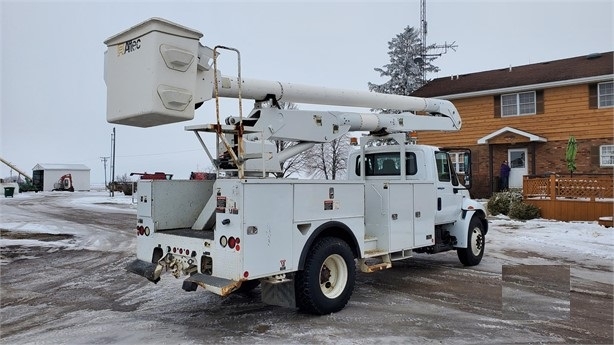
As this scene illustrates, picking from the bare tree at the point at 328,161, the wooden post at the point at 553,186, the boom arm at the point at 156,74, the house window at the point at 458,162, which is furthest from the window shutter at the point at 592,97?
the boom arm at the point at 156,74

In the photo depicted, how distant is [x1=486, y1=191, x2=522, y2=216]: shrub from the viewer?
18.6 metres

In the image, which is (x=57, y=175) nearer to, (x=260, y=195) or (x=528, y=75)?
(x=528, y=75)

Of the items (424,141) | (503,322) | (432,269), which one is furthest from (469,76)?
(503,322)

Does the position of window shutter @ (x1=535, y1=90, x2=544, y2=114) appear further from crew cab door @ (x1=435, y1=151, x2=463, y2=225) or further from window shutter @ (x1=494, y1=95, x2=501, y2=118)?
crew cab door @ (x1=435, y1=151, x2=463, y2=225)

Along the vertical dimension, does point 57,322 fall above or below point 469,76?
below

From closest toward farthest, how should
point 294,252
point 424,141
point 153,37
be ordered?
point 153,37 → point 294,252 → point 424,141

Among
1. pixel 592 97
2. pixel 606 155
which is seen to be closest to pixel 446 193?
pixel 606 155

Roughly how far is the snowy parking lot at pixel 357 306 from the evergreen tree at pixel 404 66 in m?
24.1

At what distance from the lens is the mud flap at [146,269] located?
5.95m

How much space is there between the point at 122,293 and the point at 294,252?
3479 millimetres

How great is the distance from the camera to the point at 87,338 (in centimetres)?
533

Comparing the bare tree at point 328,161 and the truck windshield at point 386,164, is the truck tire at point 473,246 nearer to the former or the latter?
the truck windshield at point 386,164

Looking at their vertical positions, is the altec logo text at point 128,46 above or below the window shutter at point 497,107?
below

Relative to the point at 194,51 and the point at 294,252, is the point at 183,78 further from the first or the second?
the point at 294,252
